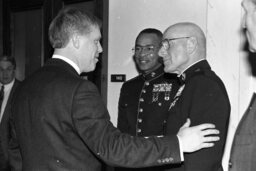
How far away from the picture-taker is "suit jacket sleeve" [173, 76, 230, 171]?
2.01 m

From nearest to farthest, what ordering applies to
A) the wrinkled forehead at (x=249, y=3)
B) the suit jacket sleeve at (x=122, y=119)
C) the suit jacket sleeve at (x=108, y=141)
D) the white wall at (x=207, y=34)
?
1. the suit jacket sleeve at (x=108, y=141)
2. the wrinkled forehead at (x=249, y=3)
3. the white wall at (x=207, y=34)
4. the suit jacket sleeve at (x=122, y=119)

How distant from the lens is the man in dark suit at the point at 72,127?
5.54 feet

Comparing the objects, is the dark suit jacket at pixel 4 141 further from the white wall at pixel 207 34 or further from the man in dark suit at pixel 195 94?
the man in dark suit at pixel 195 94

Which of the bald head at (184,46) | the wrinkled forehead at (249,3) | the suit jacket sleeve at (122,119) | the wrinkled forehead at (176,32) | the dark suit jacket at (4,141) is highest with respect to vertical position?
the wrinkled forehead at (249,3)

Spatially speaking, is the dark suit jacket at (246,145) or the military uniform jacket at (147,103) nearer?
the dark suit jacket at (246,145)

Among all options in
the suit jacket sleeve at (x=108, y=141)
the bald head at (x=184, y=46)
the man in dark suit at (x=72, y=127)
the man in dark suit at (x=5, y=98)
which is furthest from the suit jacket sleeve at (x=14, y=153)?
the man in dark suit at (x=5, y=98)

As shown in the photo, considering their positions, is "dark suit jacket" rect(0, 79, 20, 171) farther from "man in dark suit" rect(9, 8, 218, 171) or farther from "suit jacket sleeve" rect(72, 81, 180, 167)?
"suit jacket sleeve" rect(72, 81, 180, 167)

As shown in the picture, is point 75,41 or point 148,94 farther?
point 148,94

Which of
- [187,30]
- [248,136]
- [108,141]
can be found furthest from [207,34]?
[108,141]

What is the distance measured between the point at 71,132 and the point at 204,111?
2.39 ft

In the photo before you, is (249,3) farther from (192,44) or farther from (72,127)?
(72,127)

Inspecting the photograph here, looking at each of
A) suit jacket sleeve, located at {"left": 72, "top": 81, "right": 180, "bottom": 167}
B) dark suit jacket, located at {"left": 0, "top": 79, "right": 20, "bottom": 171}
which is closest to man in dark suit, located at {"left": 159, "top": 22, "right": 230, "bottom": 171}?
suit jacket sleeve, located at {"left": 72, "top": 81, "right": 180, "bottom": 167}

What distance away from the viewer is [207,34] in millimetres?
3285

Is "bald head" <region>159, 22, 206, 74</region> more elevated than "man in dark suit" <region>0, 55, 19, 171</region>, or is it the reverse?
"bald head" <region>159, 22, 206, 74</region>
